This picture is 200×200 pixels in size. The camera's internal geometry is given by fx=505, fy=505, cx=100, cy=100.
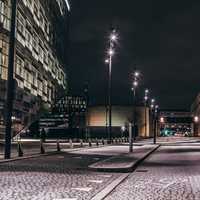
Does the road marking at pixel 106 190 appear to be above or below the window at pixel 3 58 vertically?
below

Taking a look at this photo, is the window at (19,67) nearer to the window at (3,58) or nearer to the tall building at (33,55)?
the tall building at (33,55)

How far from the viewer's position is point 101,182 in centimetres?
1375

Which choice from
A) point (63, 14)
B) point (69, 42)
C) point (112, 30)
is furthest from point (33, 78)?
point (69, 42)

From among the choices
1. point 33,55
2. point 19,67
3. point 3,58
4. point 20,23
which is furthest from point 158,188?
point 33,55

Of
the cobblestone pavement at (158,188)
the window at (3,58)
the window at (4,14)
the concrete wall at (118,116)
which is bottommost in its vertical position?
the cobblestone pavement at (158,188)

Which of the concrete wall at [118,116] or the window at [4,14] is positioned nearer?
the window at [4,14]

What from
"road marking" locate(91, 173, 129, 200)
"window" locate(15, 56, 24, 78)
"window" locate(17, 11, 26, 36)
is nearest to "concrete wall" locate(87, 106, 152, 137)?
"window" locate(15, 56, 24, 78)

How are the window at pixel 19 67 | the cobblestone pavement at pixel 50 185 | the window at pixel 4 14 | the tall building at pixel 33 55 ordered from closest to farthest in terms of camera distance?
the cobblestone pavement at pixel 50 185 → the window at pixel 4 14 → the tall building at pixel 33 55 → the window at pixel 19 67

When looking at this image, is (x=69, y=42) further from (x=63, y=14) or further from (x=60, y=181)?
(x=60, y=181)

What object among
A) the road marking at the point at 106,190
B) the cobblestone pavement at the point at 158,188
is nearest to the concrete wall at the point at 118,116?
the cobblestone pavement at the point at 158,188

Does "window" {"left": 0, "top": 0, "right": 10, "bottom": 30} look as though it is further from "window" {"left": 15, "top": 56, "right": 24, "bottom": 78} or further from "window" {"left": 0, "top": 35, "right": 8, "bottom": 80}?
"window" {"left": 15, "top": 56, "right": 24, "bottom": 78}

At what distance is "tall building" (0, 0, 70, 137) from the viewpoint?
5744 cm

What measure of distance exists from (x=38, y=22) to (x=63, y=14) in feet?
131

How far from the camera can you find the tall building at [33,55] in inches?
2261
